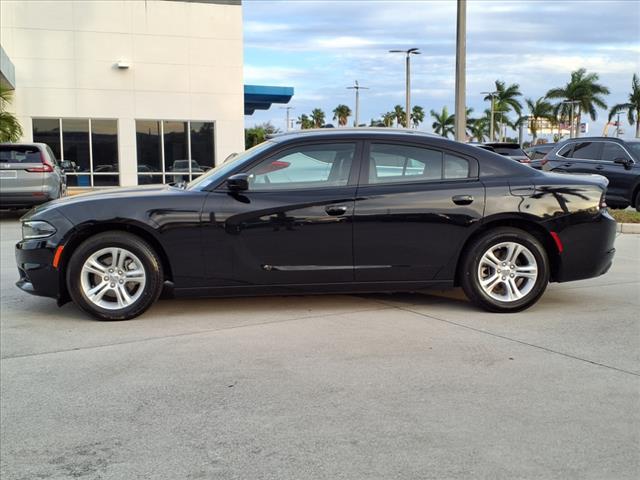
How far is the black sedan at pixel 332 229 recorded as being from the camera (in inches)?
223

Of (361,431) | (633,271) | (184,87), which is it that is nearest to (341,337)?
(361,431)

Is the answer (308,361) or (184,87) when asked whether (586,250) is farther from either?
(184,87)

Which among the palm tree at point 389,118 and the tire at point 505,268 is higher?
the palm tree at point 389,118

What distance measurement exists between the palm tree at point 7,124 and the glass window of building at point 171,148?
4227mm

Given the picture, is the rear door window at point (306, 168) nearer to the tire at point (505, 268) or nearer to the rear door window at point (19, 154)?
the tire at point (505, 268)

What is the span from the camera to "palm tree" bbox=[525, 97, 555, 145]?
77250mm

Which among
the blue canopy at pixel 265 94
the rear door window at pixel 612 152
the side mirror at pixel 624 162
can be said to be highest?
A: the blue canopy at pixel 265 94

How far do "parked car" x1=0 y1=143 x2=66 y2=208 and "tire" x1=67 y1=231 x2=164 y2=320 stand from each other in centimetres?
899

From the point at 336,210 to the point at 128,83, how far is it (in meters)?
20.2

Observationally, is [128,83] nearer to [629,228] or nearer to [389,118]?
[629,228]

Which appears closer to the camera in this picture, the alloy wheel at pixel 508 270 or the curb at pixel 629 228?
the alloy wheel at pixel 508 270

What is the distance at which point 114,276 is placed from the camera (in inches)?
224

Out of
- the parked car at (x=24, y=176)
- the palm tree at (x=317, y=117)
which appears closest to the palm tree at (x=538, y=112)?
the palm tree at (x=317, y=117)

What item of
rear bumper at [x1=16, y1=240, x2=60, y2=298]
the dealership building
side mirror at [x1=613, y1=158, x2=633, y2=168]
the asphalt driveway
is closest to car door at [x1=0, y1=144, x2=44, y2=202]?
the asphalt driveway
